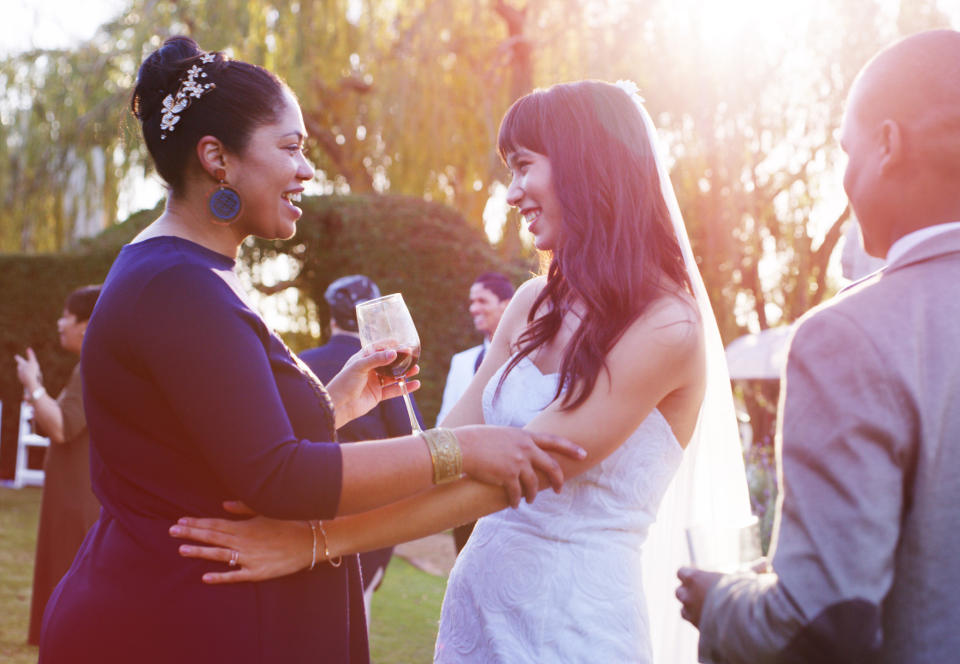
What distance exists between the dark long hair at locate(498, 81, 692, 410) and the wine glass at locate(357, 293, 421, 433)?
0.45 metres

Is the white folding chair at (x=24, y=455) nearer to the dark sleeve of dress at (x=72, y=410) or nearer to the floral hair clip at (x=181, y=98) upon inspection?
the dark sleeve of dress at (x=72, y=410)

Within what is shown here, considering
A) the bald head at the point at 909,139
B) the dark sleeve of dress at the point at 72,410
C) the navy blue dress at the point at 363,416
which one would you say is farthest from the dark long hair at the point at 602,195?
the dark sleeve of dress at the point at 72,410

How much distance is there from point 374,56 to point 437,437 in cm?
1283

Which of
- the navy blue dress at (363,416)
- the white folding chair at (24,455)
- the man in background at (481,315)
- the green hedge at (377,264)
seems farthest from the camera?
the white folding chair at (24,455)

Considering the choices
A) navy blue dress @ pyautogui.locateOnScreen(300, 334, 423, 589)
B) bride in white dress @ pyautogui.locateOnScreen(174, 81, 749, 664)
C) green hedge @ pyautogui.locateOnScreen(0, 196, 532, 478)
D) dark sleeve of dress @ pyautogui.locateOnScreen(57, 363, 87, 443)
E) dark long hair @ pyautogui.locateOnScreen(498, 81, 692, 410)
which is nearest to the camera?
bride in white dress @ pyautogui.locateOnScreen(174, 81, 749, 664)

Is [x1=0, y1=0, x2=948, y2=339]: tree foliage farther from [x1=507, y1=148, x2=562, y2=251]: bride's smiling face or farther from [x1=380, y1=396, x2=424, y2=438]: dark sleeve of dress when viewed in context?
[x1=507, y1=148, x2=562, y2=251]: bride's smiling face

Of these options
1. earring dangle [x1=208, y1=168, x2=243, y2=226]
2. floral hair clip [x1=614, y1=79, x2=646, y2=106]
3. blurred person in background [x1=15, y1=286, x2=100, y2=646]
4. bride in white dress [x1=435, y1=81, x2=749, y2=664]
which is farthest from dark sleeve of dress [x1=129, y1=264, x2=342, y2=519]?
blurred person in background [x1=15, y1=286, x2=100, y2=646]

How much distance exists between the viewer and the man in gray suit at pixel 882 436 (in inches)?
53.5

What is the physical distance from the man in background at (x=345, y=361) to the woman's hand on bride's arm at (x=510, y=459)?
3377 millimetres

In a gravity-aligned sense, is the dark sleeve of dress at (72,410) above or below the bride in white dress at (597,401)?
below

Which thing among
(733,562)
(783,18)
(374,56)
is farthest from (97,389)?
(783,18)

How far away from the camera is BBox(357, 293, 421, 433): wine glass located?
2.61 m

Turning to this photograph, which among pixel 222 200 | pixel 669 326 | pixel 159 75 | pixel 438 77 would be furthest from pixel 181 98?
pixel 438 77

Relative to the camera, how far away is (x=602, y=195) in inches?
102
